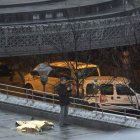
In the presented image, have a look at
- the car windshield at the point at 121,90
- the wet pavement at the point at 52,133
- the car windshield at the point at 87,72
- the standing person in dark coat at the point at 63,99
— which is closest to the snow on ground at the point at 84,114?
the wet pavement at the point at 52,133

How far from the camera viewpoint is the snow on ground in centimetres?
1284

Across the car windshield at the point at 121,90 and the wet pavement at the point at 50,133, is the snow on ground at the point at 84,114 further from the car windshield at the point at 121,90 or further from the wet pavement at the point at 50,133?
the car windshield at the point at 121,90

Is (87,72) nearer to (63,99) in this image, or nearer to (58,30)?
(58,30)

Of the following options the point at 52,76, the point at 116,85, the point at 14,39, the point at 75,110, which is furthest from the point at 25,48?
the point at 75,110

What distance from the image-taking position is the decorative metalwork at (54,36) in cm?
2946

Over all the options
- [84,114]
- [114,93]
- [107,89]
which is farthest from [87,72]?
[84,114]

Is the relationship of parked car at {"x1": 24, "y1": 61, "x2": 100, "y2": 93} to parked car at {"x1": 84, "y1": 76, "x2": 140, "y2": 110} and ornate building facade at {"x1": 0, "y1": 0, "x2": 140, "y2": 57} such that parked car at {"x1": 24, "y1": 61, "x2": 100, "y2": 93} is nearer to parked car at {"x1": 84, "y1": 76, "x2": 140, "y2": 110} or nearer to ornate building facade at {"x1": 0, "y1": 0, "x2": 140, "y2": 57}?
parked car at {"x1": 84, "y1": 76, "x2": 140, "y2": 110}

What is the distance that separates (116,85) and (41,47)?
1016cm

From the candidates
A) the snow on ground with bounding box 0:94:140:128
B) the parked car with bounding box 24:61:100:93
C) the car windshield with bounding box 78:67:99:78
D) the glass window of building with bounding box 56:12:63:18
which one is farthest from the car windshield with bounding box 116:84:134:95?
the glass window of building with bounding box 56:12:63:18

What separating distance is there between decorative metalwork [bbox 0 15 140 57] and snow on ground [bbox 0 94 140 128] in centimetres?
1328

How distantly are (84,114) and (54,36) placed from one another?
53.8 ft

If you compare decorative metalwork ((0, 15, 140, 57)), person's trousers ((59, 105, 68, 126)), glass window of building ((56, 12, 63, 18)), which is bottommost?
person's trousers ((59, 105, 68, 126))

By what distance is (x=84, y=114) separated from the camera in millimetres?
14031

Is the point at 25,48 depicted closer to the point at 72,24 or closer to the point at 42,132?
the point at 72,24
